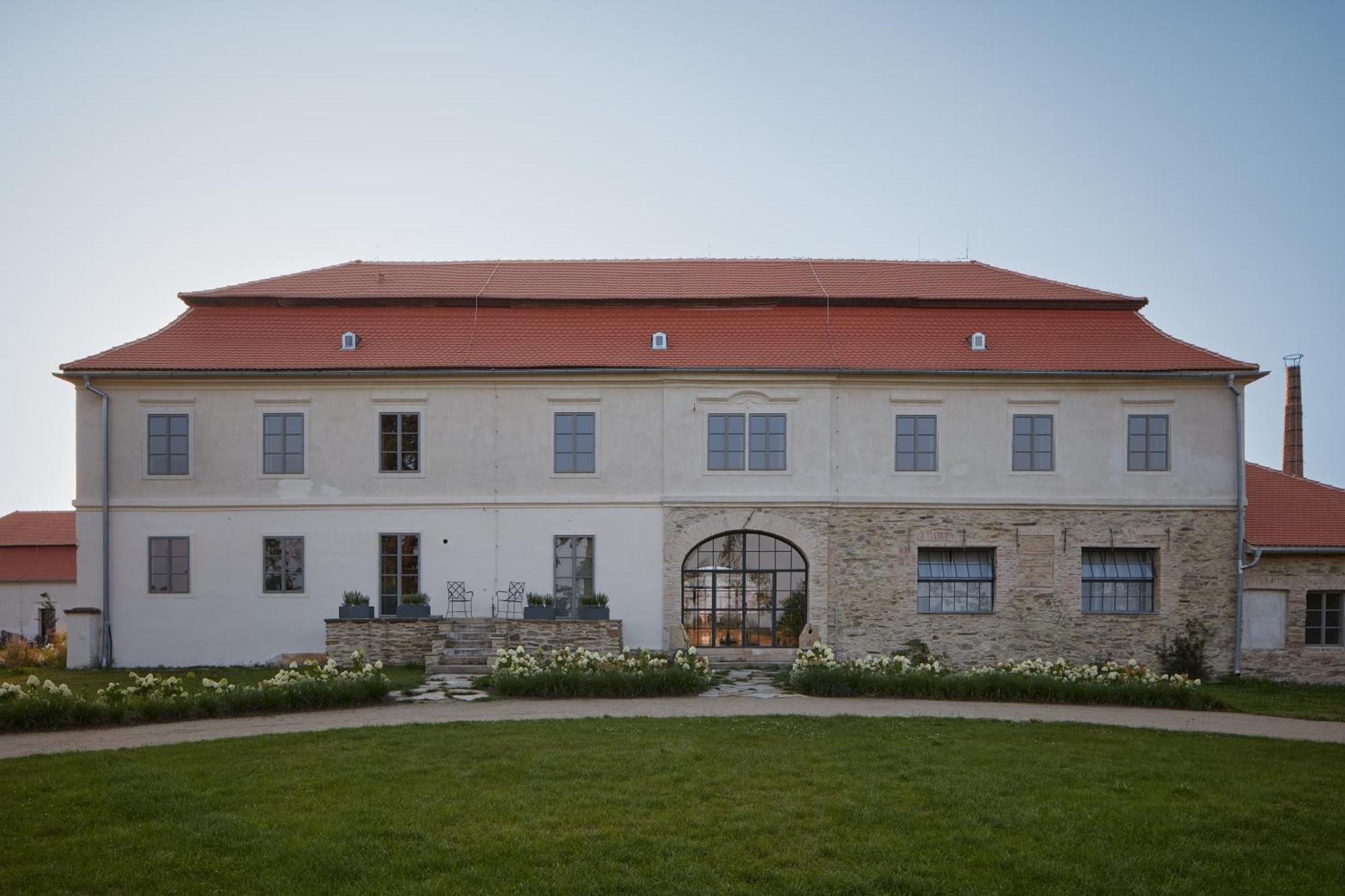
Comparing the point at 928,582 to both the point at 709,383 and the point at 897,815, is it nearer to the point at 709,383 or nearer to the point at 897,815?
the point at 709,383

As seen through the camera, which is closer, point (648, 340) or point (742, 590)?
point (742, 590)

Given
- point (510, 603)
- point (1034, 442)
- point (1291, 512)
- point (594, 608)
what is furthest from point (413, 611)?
point (1291, 512)

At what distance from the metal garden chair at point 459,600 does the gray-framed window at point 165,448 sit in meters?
6.52

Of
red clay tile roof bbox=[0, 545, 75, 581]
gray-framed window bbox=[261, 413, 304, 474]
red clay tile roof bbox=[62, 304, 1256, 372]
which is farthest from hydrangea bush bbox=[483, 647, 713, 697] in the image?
red clay tile roof bbox=[0, 545, 75, 581]

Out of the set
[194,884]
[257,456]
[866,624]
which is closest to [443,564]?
[257,456]

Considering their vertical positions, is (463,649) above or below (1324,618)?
below

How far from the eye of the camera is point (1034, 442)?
844 inches

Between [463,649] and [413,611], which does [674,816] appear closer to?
[463,649]

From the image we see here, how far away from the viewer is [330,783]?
9492 mm

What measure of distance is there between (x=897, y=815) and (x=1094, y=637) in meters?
14.3

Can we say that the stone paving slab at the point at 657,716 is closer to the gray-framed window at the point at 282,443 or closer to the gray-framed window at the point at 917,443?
the gray-framed window at the point at 917,443

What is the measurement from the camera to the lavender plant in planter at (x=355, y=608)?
65.6 ft

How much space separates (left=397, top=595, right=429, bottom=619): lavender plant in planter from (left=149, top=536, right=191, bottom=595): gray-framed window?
4.94 metres

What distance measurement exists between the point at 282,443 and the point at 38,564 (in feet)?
67.4
